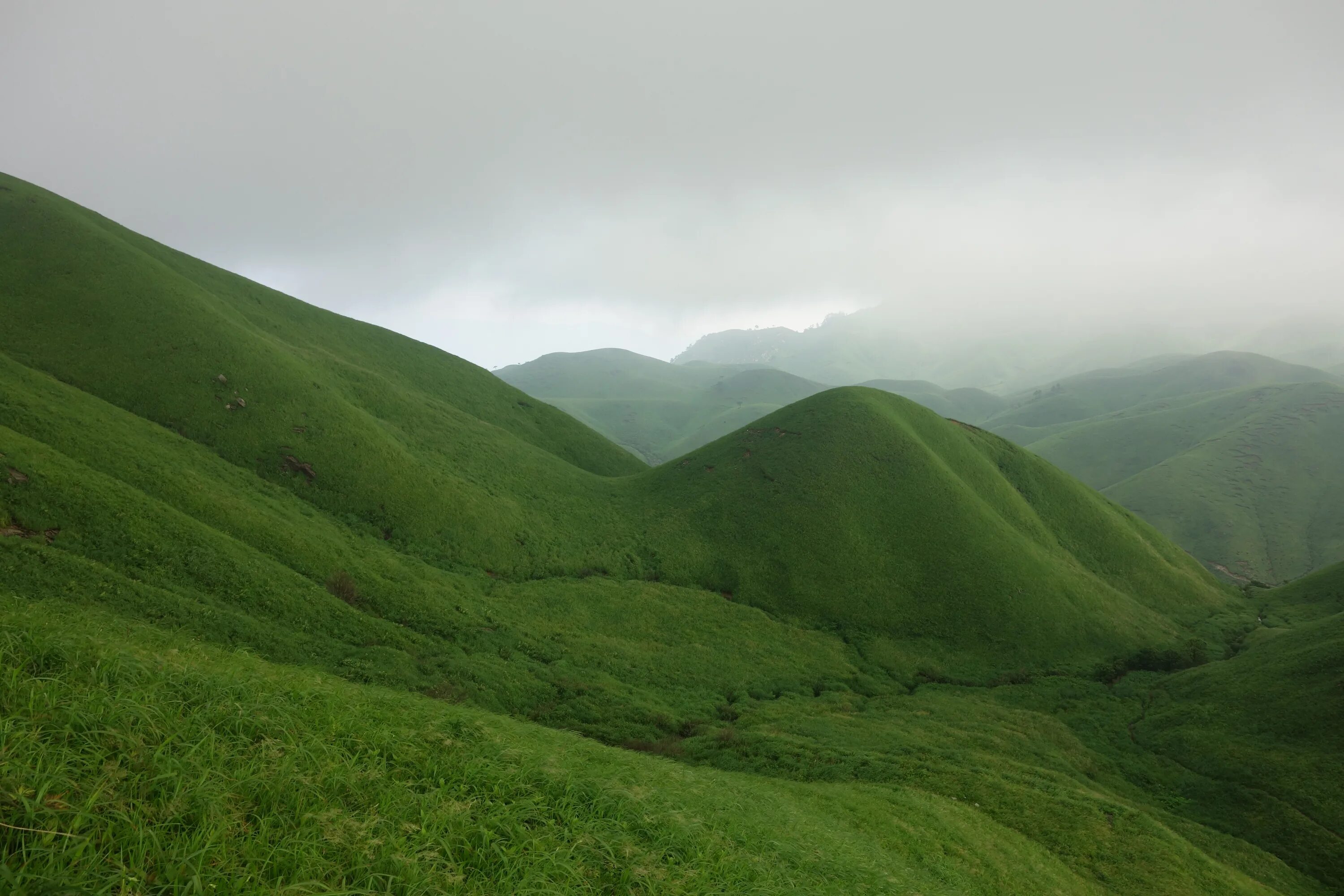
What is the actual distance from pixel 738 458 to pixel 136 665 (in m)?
58.7

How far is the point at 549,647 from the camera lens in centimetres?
3312

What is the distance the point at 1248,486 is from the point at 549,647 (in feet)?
651

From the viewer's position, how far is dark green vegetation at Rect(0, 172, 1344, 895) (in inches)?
272

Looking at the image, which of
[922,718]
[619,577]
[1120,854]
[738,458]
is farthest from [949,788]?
[738,458]

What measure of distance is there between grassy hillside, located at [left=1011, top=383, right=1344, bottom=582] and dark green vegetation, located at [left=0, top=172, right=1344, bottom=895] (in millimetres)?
83321

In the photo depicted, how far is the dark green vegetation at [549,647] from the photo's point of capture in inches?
272

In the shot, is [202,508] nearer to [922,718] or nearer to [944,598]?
[922,718]

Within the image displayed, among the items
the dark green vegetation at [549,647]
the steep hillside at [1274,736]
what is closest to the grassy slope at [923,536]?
the dark green vegetation at [549,647]

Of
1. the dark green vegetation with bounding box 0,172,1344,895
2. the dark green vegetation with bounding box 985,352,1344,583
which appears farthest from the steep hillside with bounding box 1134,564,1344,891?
the dark green vegetation with bounding box 985,352,1344,583

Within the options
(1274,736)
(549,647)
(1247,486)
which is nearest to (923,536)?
(1274,736)

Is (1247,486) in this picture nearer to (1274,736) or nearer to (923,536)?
(923,536)

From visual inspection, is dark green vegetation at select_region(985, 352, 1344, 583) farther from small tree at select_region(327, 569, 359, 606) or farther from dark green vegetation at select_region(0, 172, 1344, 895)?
small tree at select_region(327, 569, 359, 606)

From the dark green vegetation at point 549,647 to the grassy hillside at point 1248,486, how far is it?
8332cm

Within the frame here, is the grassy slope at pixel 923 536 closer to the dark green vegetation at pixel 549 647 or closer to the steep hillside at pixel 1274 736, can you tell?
the dark green vegetation at pixel 549 647
